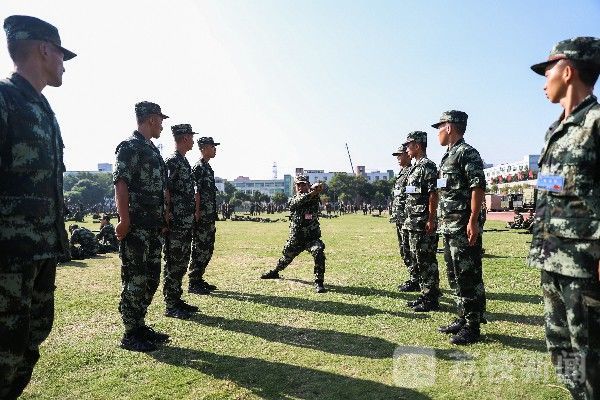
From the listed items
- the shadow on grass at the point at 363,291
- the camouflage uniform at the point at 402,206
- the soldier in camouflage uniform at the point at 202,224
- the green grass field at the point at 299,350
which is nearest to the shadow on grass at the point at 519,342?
the green grass field at the point at 299,350

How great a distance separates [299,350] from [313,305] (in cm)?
199

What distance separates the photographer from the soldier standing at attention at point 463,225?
473 centimetres

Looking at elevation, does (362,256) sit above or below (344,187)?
below

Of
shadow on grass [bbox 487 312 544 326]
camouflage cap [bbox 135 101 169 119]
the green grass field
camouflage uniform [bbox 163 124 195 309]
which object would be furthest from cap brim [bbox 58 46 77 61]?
shadow on grass [bbox 487 312 544 326]

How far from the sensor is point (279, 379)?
378cm

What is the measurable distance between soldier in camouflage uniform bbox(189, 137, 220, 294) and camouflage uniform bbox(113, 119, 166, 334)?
2.50m

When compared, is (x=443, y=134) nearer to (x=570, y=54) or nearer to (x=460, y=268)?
(x=460, y=268)

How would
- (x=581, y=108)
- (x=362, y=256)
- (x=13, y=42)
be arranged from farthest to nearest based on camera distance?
(x=362, y=256) < (x=13, y=42) < (x=581, y=108)

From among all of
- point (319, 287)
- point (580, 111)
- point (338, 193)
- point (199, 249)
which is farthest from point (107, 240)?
point (338, 193)

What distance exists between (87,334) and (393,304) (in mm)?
4415

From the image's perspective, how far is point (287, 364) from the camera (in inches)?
163

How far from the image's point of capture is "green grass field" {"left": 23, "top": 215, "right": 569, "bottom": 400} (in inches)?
140

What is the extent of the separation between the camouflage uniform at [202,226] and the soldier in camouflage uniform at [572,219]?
18.8 ft

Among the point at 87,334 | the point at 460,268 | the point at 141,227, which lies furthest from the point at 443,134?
the point at 87,334
